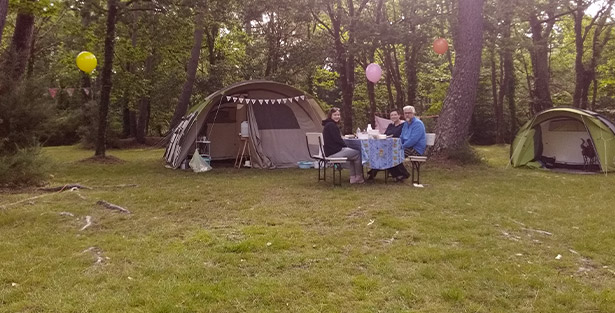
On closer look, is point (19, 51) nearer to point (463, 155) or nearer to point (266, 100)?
point (266, 100)

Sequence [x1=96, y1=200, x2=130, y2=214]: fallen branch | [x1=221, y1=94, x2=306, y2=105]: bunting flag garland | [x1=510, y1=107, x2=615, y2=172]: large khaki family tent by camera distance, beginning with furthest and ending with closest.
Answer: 1. [x1=221, y1=94, x2=306, y2=105]: bunting flag garland
2. [x1=510, y1=107, x2=615, y2=172]: large khaki family tent
3. [x1=96, y1=200, x2=130, y2=214]: fallen branch

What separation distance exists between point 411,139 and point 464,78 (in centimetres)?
295

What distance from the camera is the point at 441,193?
6.26 m

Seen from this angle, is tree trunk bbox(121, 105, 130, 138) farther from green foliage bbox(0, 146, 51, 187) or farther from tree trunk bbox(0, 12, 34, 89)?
green foliage bbox(0, 146, 51, 187)

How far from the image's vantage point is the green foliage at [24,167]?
21.5ft

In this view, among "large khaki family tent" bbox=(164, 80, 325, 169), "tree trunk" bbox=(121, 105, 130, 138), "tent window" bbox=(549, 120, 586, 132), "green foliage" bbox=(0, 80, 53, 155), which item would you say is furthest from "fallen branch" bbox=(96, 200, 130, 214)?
"tree trunk" bbox=(121, 105, 130, 138)

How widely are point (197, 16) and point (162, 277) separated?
894cm

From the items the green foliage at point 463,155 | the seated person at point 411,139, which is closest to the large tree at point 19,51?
the seated person at point 411,139

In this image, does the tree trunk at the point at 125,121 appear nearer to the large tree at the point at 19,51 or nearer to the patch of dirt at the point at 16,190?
the large tree at the point at 19,51

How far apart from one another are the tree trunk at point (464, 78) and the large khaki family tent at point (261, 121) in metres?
2.73

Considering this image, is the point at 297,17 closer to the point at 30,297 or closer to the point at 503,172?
the point at 503,172

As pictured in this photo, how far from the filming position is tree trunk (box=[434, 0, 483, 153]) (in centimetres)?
921

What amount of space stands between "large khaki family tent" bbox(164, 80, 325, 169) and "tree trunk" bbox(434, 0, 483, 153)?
2733 mm

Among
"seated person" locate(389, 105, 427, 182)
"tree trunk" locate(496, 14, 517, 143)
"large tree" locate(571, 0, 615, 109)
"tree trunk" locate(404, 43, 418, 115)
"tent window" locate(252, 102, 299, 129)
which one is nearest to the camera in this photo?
"seated person" locate(389, 105, 427, 182)
